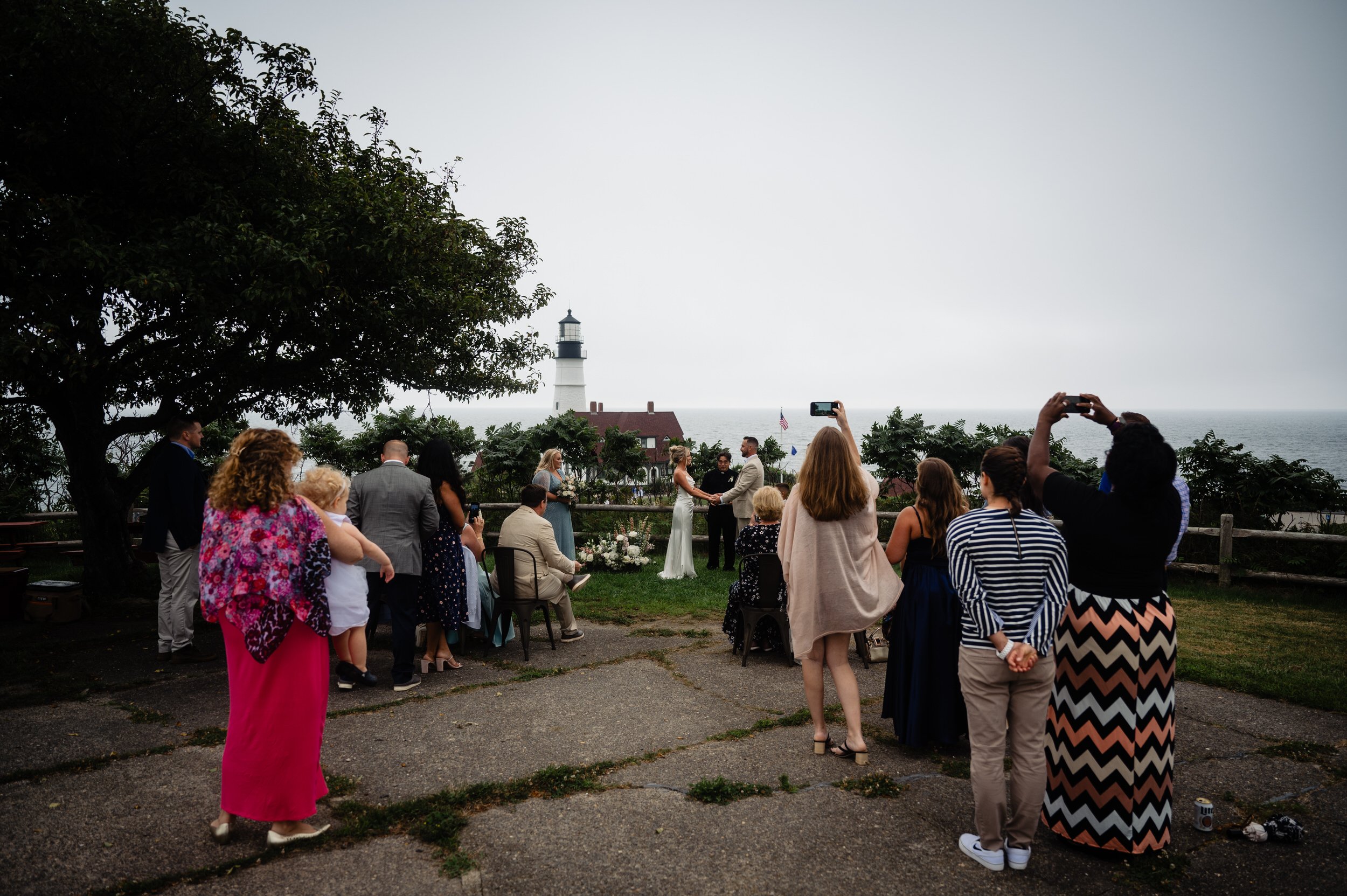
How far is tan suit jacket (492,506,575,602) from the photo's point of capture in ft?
22.7

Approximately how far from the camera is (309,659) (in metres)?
3.62

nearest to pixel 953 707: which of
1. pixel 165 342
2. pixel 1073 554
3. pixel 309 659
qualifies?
pixel 1073 554

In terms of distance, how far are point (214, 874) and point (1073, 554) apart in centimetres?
419

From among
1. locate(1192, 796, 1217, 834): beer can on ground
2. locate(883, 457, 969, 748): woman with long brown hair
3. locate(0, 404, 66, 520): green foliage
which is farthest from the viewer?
locate(0, 404, 66, 520): green foliage

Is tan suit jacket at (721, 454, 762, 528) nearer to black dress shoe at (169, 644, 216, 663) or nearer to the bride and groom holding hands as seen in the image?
the bride and groom holding hands

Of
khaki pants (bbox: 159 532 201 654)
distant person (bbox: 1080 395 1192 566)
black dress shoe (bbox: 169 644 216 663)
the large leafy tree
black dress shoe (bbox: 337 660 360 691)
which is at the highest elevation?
the large leafy tree

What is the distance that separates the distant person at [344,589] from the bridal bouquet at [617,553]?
5.41 metres

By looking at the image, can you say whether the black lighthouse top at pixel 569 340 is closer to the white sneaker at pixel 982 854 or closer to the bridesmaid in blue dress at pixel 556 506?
the bridesmaid in blue dress at pixel 556 506

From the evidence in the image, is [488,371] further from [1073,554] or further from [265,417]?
[1073,554]

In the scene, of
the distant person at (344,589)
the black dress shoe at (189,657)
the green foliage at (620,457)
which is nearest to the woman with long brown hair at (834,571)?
the distant person at (344,589)

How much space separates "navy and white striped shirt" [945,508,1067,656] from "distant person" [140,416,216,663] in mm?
6776

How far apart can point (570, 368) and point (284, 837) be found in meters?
66.5

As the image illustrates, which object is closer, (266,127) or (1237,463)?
(266,127)

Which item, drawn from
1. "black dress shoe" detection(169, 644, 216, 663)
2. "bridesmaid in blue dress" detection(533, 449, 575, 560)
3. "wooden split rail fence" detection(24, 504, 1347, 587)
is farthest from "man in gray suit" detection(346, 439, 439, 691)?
"wooden split rail fence" detection(24, 504, 1347, 587)
